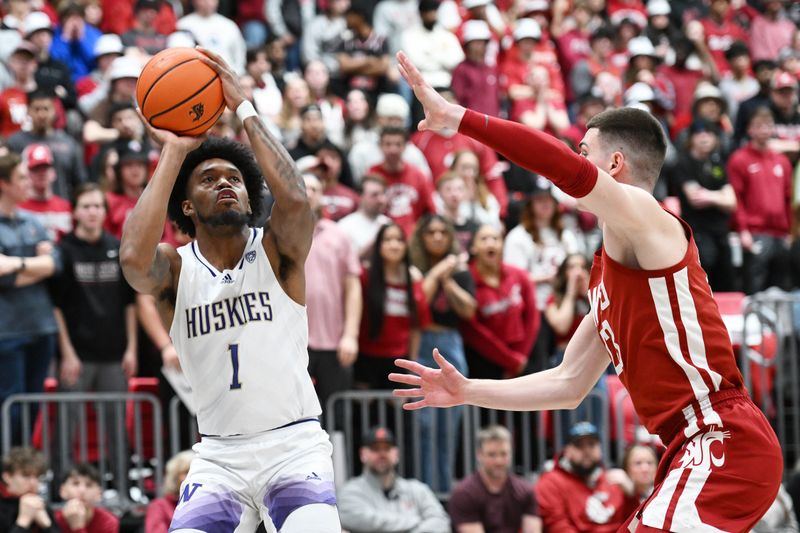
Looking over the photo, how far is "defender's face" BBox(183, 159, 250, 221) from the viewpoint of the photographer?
6.62 metres

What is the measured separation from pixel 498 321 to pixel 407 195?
2067 millimetres

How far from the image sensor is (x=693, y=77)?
18.8 meters

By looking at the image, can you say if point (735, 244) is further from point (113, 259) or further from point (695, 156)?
point (113, 259)

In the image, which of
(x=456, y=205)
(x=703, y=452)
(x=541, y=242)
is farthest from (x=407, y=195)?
(x=703, y=452)

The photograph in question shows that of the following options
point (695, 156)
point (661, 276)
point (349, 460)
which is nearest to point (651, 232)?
point (661, 276)

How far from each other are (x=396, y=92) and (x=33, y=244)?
271 inches

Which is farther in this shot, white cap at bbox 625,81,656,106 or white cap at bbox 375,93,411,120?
white cap at bbox 625,81,656,106

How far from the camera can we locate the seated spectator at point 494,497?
10.8 metres

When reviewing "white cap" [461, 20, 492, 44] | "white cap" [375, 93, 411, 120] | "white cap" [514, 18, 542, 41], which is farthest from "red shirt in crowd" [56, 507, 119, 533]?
"white cap" [514, 18, 542, 41]

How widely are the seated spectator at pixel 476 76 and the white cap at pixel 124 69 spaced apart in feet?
14.9

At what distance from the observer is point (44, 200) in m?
11.9

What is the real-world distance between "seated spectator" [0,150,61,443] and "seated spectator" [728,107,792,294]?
311 inches

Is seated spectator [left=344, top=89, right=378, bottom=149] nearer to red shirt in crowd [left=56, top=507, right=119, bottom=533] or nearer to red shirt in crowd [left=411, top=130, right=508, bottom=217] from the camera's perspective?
red shirt in crowd [left=411, top=130, right=508, bottom=217]

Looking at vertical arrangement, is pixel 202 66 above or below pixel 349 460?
above
